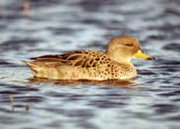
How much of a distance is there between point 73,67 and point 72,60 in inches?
5.5

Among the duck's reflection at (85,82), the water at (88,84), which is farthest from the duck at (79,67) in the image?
the water at (88,84)

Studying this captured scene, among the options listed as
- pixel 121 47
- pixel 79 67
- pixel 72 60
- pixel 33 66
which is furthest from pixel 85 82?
pixel 121 47

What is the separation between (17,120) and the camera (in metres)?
9.40

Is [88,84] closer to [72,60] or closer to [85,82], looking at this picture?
[85,82]

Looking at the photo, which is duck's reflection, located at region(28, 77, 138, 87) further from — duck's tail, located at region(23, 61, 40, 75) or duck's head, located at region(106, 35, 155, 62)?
duck's head, located at region(106, 35, 155, 62)

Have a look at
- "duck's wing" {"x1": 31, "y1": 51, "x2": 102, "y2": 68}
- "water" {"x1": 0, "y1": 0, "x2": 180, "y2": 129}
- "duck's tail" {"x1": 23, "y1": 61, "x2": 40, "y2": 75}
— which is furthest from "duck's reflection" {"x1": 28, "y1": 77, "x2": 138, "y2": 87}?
"duck's wing" {"x1": 31, "y1": 51, "x2": 102, "y2": 68}

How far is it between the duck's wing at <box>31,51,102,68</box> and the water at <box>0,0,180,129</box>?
0.45 m

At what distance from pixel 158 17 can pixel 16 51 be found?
505cm

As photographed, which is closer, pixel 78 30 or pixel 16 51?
pixel 16 51

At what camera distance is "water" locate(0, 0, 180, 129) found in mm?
9594

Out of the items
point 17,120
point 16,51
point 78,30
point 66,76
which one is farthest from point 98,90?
point 78,30

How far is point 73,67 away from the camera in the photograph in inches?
481

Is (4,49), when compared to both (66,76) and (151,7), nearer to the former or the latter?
(66,76)

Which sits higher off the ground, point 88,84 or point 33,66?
point 33,66
